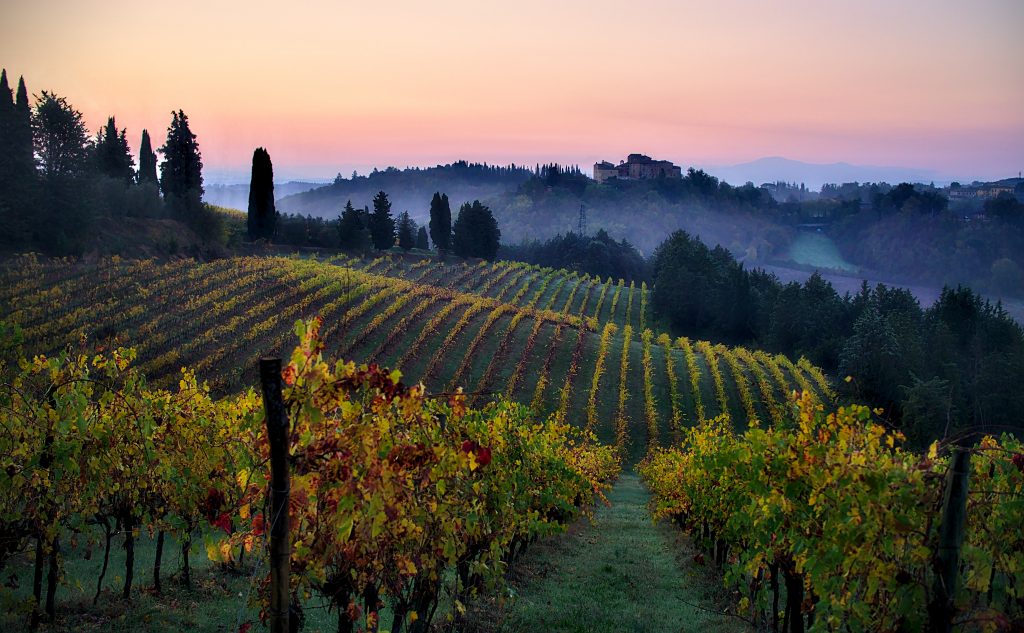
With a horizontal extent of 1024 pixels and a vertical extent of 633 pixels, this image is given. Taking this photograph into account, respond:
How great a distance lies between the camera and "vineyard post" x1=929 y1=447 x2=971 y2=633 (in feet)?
16.6

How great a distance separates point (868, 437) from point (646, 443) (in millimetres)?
35996

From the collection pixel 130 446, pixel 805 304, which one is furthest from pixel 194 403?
pixel 805 304

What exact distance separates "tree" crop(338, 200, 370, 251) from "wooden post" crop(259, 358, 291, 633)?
79.3 meters

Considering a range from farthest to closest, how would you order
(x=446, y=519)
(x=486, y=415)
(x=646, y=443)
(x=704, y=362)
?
(x=704, y=362) < (x=646, y=443) < (x=486, y=415) < (x=446, y=519)

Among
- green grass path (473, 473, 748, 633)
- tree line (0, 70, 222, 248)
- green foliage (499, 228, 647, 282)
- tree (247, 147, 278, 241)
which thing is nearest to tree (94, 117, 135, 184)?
tree line (0, 70, 222, 248)

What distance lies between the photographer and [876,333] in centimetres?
5456

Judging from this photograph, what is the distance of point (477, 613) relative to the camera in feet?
38.6

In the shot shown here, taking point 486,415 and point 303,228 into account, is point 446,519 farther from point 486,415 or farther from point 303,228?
point 303,228

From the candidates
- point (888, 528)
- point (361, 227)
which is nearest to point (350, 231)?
point (361, 227)

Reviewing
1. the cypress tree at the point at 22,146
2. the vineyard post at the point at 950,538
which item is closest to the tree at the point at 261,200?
the cypress tree at the point at 22,146

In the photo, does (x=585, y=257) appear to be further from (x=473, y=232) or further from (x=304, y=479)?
(x=304, y=479)

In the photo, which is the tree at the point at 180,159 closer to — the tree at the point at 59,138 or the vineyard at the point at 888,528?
the tree at the point at 59,138

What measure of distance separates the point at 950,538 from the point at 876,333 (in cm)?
5544

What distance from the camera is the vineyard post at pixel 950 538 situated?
16.6 feet
